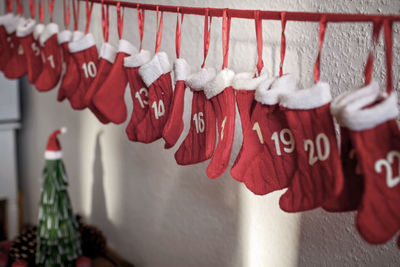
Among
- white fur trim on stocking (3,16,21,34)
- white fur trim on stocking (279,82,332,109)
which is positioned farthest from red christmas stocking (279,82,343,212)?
white fur trim on stocking (3,16,21,34)

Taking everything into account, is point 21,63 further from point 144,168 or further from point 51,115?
point 51,115

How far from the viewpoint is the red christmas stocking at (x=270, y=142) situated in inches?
26.8

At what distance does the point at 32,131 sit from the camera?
2342 millimetres

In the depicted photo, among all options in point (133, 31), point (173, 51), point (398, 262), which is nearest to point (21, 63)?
point (133, 31)

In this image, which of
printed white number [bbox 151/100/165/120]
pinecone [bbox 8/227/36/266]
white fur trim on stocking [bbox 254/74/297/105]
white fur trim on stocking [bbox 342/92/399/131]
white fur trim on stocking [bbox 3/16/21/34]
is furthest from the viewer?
pinecone [bbox 8/227/36/266]

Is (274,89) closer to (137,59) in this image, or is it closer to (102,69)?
(137,59)

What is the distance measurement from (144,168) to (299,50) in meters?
0.78

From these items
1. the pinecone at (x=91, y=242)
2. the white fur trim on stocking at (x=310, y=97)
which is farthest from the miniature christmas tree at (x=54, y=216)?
the white fur trim on stocking at (x=310, y=97)

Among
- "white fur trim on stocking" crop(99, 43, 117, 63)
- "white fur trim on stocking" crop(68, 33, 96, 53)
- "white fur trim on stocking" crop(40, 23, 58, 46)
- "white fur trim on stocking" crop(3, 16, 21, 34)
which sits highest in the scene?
"white fur trim on stocking" crop(3, 16, 21, 34)

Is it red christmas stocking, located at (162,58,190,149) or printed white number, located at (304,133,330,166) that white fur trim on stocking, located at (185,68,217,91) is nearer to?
red christmas stocking, located at (162,58,190,149)

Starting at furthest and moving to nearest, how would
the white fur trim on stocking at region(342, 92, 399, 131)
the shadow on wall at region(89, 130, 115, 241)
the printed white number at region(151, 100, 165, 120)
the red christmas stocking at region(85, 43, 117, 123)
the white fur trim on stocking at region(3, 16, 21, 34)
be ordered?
the shadow on wall at region(89, 130, 115, 241) → the white fur trim on stocking at region(3, 16, 21, 34) → the red christmas stocking at region(85, 43, 117, 123) → the printed white number at region(151, 100, 165, 120) → the white fur trim on stocking at region(342, 92, 399, 131)

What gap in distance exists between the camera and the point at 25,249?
150 centimetres

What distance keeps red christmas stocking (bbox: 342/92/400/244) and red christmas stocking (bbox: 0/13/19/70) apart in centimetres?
119

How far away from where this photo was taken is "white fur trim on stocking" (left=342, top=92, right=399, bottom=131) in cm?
54
